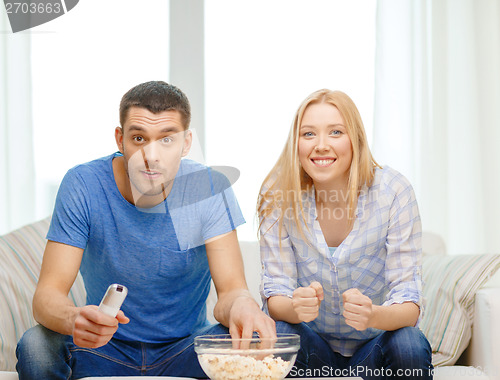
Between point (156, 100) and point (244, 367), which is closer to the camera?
point (244, 367)

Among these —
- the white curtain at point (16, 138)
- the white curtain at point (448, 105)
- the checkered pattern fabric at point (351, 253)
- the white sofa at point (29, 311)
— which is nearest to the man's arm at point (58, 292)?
the white sofa at point (29, 311)

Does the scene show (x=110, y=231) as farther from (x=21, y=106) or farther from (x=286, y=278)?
(x=21, y=106)

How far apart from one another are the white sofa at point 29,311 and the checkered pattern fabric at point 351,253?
268 millimetres

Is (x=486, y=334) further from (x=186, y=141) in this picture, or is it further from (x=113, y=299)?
(x=113, y=299)

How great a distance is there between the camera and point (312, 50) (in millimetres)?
2514

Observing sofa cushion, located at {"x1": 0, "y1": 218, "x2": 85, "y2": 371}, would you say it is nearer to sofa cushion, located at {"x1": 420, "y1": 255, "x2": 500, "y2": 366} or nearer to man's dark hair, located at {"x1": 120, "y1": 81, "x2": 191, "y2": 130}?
man's dark hair, located at {"x1": 120, "y1": 81, "x2": 191, "y2": 130}

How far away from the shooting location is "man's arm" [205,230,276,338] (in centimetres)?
116

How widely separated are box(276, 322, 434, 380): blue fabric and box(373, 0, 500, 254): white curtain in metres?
1.21

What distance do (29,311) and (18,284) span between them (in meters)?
0.08

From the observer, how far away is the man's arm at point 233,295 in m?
1.16

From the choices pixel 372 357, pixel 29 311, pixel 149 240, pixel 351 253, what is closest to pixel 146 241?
pixel 149 240

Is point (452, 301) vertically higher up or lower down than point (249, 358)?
lower down

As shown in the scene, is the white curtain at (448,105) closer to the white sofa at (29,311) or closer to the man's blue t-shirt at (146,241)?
the white sofa at (29,311)

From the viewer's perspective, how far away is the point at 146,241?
4.70 feet
